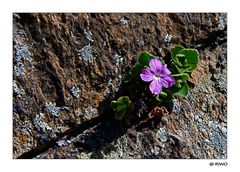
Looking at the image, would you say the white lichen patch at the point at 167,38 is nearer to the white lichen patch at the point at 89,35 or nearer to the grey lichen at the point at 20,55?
the white lichen patch at the point at 89,35

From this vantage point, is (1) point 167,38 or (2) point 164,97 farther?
(1) point 167,38

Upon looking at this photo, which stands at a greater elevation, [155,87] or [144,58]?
[144,58]

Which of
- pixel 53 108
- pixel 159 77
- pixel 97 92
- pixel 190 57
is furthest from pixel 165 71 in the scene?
pixel 53 108

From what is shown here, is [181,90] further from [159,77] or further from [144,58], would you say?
[144,58]

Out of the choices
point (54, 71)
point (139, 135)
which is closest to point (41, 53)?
point (54, 71)

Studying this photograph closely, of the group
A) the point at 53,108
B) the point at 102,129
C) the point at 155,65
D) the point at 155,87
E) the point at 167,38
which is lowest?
the point at 102,129

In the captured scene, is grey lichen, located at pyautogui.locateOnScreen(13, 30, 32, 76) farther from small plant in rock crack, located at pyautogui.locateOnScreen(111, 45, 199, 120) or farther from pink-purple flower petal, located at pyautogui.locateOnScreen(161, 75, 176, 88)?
pink-purple flower petal, located at pyautogui.locateOnScreen(161, 75, 176, 88)

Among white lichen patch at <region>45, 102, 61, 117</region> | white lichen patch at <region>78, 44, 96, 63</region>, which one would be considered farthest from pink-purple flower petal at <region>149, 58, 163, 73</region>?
white lichen patch at <region>45, 102, 61, 117</region>
